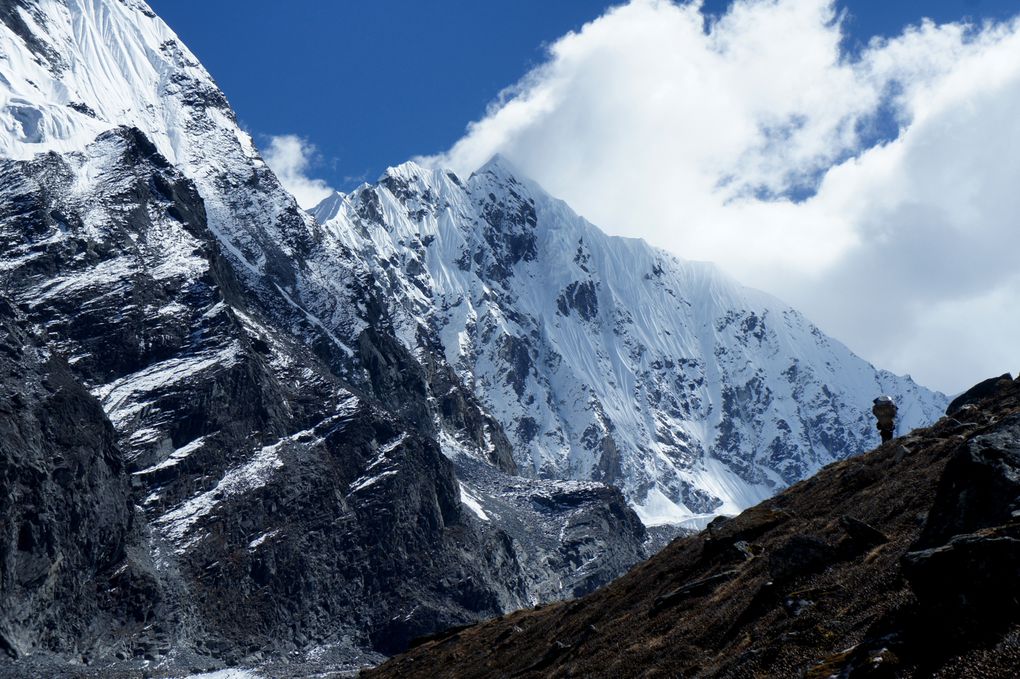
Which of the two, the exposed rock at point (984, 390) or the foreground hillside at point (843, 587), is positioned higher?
the exposed rock at point (984, 390)

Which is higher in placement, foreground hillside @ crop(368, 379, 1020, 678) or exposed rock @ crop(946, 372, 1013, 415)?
exposed rock @ crop(946, 372, 1013, 415)

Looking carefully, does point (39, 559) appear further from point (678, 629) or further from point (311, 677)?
point (678, 629)

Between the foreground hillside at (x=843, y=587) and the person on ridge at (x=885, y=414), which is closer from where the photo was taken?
the foreground hillside at (x=843, y=587)

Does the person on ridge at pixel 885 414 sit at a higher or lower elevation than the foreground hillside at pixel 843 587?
higher

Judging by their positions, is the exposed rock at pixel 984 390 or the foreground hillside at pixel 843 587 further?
the exposed rock at pixel 984 390

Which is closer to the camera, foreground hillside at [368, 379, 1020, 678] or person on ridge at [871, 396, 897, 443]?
foreground hillside at [368, 379, 1020, 678]

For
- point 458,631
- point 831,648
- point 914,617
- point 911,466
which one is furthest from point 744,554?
point 458,631

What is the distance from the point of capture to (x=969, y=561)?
2270cm

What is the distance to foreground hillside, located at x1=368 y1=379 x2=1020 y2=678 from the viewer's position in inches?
890

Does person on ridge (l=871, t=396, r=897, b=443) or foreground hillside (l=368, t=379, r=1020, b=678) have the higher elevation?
person on ridge (l=871, t=396, r=897, b=443)

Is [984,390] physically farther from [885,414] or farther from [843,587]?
[843,587]

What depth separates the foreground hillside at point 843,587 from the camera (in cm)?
2261

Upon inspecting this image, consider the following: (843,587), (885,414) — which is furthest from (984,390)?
(843,587)

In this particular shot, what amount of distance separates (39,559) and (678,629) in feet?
601
